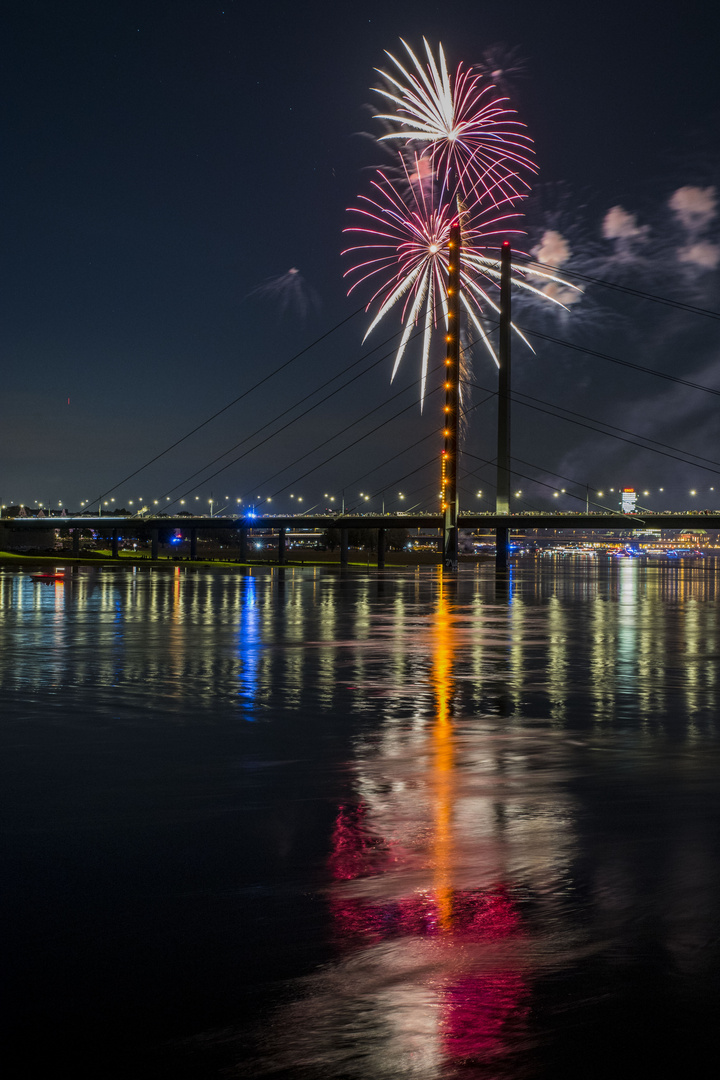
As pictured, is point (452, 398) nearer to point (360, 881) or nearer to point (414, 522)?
point (414, 522)

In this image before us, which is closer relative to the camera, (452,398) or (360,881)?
(360,881)

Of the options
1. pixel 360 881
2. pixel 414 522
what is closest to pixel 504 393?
pixel 414 522

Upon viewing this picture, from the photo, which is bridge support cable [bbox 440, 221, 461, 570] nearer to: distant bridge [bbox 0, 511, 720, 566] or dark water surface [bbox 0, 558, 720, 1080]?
distant bridge [bbox 0, 511, 720, 566]

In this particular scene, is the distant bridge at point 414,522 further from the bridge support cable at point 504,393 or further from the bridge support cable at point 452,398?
the bridge support cable at point 452,398

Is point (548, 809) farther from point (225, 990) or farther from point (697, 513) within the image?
point (697, 513)

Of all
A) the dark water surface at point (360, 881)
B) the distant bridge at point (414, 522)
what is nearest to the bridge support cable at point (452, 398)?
the distant bridge at point (414, 522)

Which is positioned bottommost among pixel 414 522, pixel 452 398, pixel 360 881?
pixel 360 881
